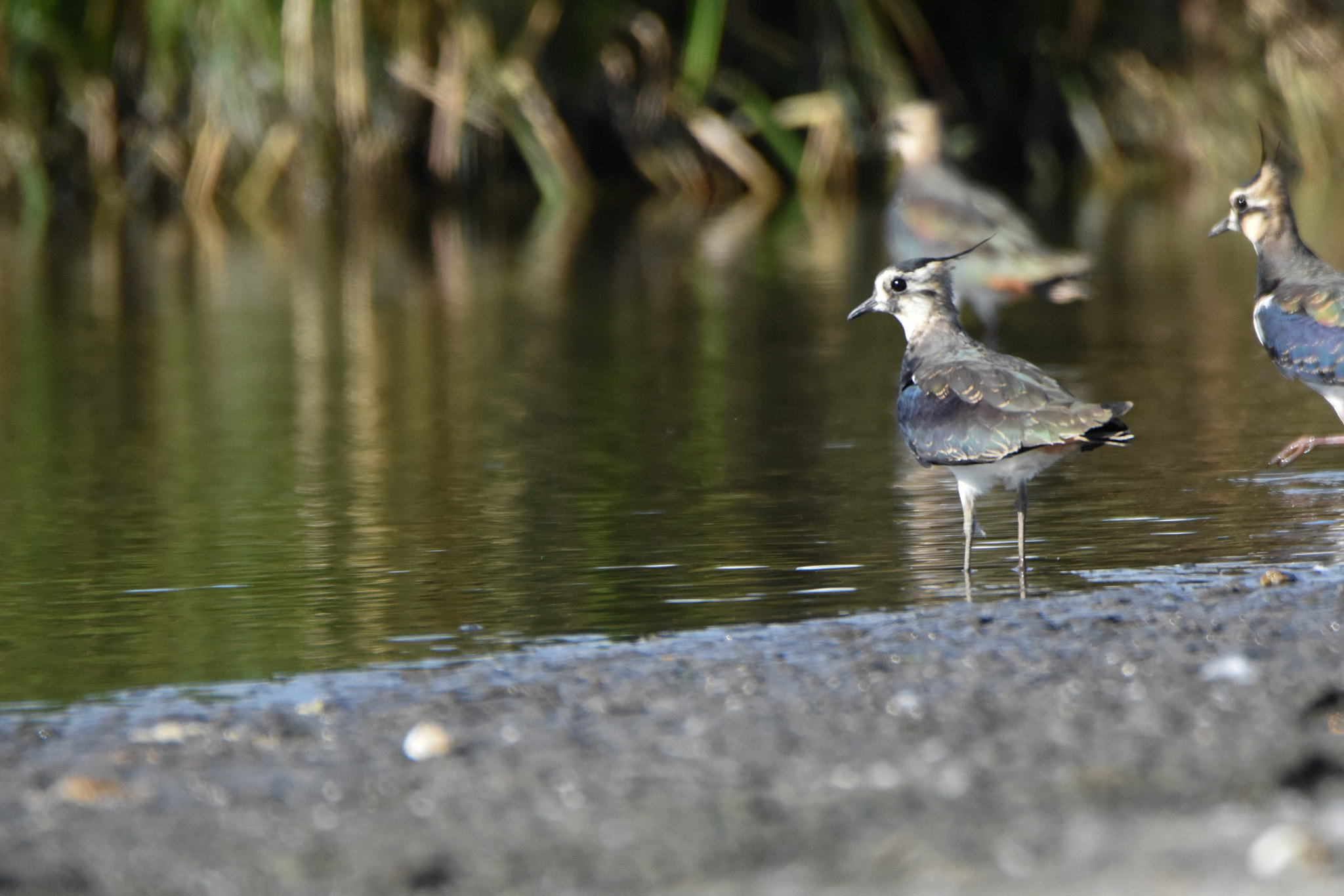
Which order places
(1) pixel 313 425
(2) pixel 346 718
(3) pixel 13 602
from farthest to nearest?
(1) pixel 313 425, (3) pixel 13 602, (2) pixel 346 718

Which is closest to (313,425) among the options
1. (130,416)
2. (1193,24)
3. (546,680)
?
(130,416)

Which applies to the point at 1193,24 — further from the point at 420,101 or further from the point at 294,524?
the point at 294,524

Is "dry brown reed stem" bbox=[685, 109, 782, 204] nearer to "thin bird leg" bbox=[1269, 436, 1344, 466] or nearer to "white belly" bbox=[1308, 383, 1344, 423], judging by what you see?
"white belly" bbox=[1308, 383, 1344, 423]

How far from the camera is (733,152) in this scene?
19.0 m

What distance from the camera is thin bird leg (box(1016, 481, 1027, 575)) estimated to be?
4.61 meters

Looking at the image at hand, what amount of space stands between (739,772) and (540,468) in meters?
3.29

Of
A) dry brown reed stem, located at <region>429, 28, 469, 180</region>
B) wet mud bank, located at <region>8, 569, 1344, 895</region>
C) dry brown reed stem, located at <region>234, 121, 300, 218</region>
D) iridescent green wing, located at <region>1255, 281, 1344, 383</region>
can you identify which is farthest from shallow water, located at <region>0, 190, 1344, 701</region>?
dry brown reed stem, located at <region>234, 121, 300, 218</region>

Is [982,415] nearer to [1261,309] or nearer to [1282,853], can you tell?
[1261,309]

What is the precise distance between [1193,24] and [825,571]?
1617 cm

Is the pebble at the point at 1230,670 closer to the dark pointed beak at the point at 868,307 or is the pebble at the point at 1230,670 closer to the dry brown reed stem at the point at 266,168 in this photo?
the dark pointed beak at the point at 868,307

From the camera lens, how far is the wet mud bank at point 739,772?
2.69 metres

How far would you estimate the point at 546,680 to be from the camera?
12.1 ft

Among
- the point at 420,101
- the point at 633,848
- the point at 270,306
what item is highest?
the point at 420,101

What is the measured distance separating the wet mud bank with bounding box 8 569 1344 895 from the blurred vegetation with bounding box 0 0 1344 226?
502 inches
